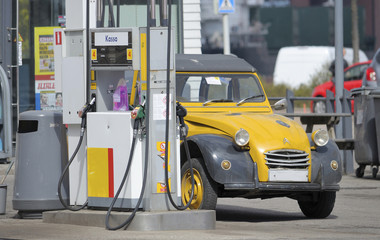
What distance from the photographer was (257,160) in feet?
34.8

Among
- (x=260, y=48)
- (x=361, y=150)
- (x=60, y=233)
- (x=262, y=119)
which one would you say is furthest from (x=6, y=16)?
(x=260, y=48)

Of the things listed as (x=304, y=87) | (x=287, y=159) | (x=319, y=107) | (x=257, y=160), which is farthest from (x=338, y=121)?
(x=304, y=87)

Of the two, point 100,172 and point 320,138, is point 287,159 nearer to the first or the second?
point 320,138

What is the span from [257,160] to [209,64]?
200cm

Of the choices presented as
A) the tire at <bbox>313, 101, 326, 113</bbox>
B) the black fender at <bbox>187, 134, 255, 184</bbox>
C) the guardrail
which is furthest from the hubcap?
the tire at <bbox>313, 101, 326, 113</bbox>

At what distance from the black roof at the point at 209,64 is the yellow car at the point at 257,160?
0.47 meters

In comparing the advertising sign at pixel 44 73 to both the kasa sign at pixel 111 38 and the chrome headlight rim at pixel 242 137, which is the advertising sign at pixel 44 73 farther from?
the kasa sign at pixel 111 38

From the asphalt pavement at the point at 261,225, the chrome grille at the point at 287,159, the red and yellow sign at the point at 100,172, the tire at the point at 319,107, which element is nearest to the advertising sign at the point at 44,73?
the asphalt pavement at the point at 261,225

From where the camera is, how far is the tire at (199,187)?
10.6 m

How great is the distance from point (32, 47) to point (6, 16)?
75 centimetres

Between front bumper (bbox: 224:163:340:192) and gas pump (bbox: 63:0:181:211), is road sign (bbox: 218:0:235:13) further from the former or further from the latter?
gas pump (bbox: 63:0:181:211)

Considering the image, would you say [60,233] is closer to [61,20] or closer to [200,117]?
[200,117]

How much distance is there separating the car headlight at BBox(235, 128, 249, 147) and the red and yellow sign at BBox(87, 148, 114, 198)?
1.48 meters

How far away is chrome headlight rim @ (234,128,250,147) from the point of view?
417 inches
